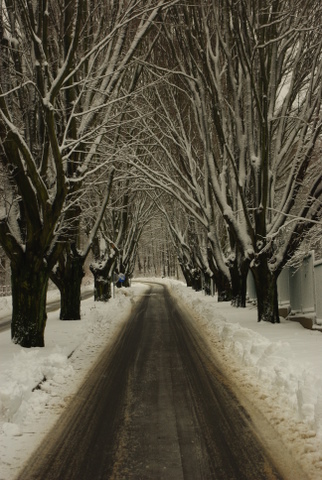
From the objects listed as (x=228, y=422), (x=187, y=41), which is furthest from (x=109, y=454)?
(x=187, y=41)

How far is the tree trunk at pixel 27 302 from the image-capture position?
403 inches

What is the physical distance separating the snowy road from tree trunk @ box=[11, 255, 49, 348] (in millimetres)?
1920

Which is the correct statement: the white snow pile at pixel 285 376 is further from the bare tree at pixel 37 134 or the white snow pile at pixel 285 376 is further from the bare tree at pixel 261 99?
the bare tree at pixel 37 134

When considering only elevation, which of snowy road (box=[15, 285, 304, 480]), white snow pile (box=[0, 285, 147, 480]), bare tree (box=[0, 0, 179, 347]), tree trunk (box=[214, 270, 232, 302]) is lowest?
snowy road (box=[15, 285, 304, 480])

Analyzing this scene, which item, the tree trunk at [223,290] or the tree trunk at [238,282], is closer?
the tree trunk at [238,282]

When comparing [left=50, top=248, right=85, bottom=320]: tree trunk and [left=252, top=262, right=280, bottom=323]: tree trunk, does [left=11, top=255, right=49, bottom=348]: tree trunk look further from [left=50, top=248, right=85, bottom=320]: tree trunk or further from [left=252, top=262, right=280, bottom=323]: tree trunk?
[left=252, top=262, right=280, bottom=323]: tree trunk

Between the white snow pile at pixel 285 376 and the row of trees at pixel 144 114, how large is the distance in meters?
2.50

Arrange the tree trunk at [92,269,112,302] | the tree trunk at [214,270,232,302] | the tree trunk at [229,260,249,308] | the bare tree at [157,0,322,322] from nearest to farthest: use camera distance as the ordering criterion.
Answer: the bare tree at [157,0,322,322], the tree trunk at [229,260,249,308], the tree trunk at [214,270,232,302], the tree trunk at [92,269,112,302]

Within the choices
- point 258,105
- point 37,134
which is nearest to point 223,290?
point 258,105

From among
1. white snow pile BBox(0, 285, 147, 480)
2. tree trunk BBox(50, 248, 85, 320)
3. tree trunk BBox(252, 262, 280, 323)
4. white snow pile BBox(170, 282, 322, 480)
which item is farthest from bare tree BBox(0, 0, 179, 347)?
tree trunk BBox(252, 262, 280, 323)

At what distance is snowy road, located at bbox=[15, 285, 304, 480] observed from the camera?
13.9 ft

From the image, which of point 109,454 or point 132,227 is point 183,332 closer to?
point 109,454

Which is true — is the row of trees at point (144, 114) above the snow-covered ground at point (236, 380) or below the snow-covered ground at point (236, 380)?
above

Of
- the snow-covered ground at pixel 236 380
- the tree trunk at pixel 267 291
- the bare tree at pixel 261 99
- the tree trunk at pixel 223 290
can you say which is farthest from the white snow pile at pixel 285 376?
the tree trunk at pixel 223 290
